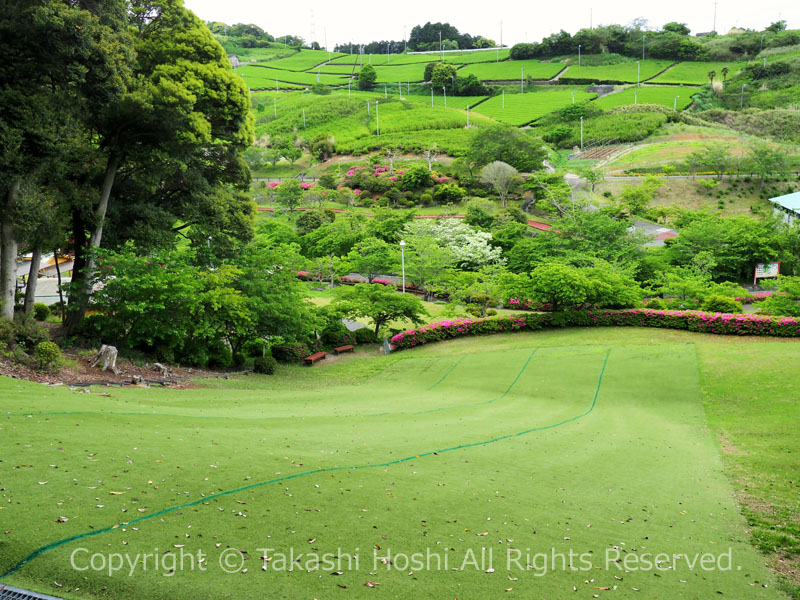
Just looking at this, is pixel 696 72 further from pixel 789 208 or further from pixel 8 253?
pixel 8 253

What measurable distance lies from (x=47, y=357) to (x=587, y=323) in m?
20.1

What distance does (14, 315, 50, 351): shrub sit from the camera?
50.4 ft

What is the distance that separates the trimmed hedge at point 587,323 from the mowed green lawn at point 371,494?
7779mm

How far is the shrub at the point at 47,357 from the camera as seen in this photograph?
14.7m

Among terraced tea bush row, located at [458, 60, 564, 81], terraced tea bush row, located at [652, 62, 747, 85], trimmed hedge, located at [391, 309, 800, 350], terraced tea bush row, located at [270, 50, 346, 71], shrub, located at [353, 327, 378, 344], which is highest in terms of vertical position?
terraced tea bush row, located at [270, 50, 346, 71]

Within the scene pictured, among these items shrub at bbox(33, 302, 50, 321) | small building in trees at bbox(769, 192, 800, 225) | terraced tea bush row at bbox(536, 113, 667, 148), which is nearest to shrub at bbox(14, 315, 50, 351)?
shrub at bbox(33, 302, 50, 321)

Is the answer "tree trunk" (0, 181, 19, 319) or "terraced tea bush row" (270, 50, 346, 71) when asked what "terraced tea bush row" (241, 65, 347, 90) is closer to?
"terraced tea bush row" (270, 50, 346, 71)

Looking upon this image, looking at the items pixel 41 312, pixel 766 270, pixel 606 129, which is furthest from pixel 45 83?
pixel 606 129

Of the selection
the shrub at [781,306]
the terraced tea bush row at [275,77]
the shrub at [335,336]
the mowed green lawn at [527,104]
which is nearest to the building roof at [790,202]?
the shrub at [781,306]

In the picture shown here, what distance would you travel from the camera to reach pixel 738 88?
92750 millimetres

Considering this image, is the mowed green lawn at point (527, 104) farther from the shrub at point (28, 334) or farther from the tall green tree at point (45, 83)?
the shrub at point (28, 334)

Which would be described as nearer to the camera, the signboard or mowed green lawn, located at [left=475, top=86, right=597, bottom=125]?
the signboard

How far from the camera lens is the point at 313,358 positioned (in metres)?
24.0

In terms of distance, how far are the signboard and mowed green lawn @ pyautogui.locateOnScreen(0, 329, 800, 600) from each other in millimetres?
24620
